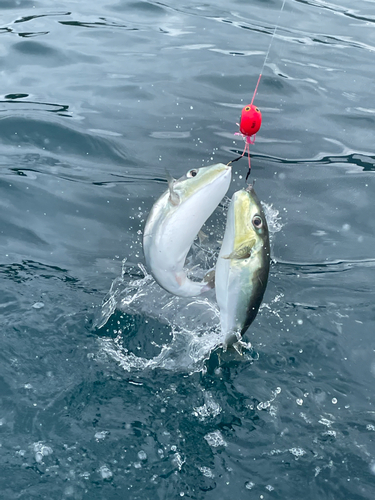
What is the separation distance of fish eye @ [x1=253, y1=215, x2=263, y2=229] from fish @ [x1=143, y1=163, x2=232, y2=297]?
0.87ft

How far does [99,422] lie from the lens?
3.84 meters

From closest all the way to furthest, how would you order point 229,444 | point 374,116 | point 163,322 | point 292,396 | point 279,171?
point 229,444 < point 292,396 < point 163,322 < point 279,171 < point 374,116

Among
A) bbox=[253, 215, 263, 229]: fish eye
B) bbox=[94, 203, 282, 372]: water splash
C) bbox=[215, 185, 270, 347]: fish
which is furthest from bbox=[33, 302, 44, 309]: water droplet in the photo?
bbox=[253, 215, 263, 229]: fish eye

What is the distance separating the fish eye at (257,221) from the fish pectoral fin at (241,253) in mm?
144

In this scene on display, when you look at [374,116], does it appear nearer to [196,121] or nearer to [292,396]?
[196,121]

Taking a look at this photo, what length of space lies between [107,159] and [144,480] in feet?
12.7

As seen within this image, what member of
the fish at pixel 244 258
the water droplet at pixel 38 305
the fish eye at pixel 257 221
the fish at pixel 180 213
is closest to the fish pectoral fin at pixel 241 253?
the fish at pixel 244 258

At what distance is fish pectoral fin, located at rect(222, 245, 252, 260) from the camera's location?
3.42 meters

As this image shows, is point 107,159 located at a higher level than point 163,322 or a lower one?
higher

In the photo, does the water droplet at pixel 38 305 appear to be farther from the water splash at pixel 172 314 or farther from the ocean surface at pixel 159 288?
the water splash at pixel 172 314

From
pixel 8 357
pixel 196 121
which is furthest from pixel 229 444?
pixel 196 121

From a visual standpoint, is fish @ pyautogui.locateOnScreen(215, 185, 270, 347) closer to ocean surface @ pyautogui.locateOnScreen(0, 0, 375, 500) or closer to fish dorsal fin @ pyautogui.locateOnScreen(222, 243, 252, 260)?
fish dorsal fin @ pyautogui.locateOnScreen(222, 243, 252, 260)

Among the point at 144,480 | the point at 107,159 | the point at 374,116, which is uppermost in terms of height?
the point at 374,116

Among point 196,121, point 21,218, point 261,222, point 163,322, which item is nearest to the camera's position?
point 261,222
